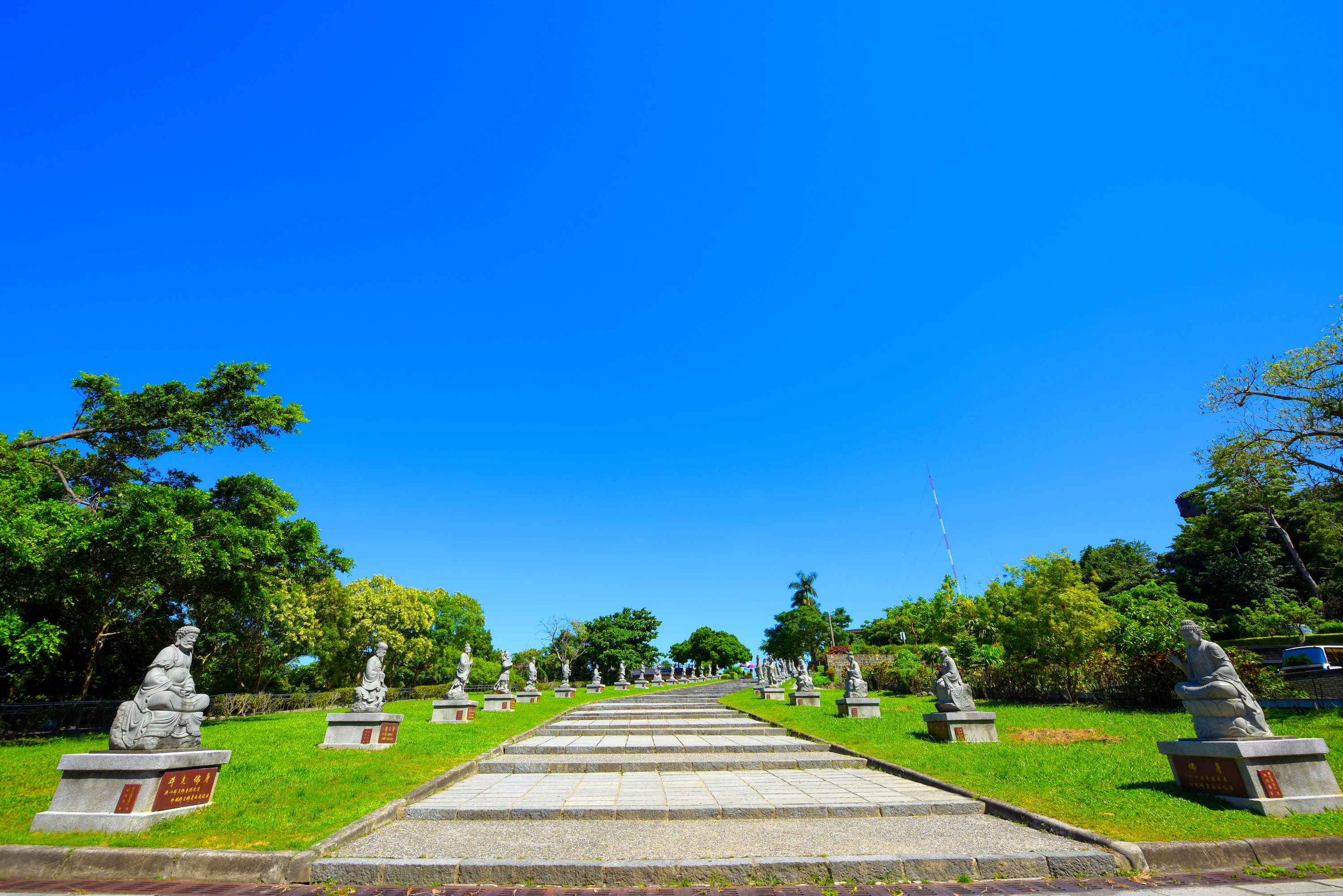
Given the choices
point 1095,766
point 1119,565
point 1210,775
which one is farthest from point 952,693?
point 1119,565

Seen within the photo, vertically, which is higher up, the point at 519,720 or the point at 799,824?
the point at 519,720

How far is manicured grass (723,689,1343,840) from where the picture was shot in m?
6.15

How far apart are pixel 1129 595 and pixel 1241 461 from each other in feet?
52.4

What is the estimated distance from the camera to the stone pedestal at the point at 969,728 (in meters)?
11.9

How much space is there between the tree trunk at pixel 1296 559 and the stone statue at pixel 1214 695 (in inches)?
1381

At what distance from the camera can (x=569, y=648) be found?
5753cm

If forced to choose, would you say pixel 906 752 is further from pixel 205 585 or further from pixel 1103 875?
pixel 205 585

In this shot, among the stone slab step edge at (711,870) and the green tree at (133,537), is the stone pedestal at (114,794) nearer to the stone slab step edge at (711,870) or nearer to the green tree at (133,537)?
the stone slab step edge at (711,870)

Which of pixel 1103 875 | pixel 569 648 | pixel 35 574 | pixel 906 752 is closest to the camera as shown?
pixel 1103 875

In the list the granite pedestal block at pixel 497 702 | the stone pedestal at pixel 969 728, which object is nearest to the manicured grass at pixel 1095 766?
the stone pedestal at pixel 969 728

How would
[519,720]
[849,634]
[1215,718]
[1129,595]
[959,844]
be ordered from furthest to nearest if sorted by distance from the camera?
[849,634], [1129,595], [519,720], [1215,718], [959,844]

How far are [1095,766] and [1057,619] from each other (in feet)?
41.5

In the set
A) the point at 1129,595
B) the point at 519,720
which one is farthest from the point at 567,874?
the point at 1129,595

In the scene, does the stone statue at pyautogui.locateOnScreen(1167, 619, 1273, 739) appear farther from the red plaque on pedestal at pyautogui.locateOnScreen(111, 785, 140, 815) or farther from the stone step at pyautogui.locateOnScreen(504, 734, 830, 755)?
A: the red plaque on pedestal at pyautogui.locateOnScreen(111, 785, 140, 815)
